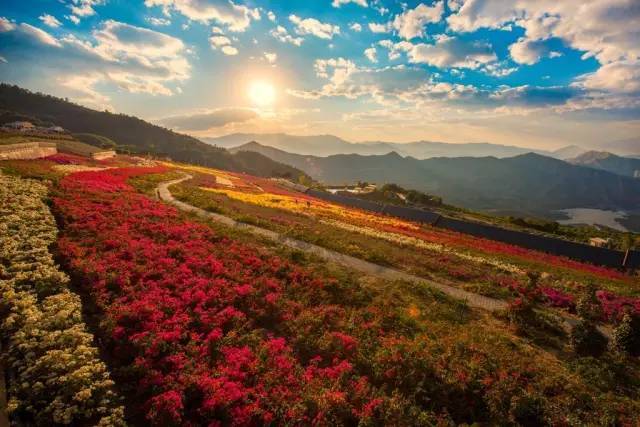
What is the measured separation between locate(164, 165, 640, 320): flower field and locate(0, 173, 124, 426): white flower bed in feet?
63.2

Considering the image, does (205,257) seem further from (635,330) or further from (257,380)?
(635,330)

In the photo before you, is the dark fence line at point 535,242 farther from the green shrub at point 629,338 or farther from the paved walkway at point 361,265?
the green shrub at point 629,338

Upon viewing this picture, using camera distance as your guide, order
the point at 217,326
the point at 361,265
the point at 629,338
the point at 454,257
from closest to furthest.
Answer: the point at 217,326, the point at 629,338, the point at 361,265, the point at 454,257

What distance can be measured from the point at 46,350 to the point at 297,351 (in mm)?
8213

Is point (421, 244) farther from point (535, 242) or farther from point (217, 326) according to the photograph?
point (217, 326)

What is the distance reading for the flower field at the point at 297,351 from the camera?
10.1 m

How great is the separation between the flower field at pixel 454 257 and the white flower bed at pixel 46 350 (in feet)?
63.2

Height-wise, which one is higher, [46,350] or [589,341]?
[589,341]

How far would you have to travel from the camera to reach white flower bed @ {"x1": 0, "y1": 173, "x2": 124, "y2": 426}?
8.39m

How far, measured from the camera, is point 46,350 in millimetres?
9891

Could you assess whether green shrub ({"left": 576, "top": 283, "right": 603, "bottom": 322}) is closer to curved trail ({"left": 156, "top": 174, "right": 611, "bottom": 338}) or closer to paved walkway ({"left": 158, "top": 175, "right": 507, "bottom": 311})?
curved trail ({"left": 156, "top": 174, "right": 611, "bottom": 338})

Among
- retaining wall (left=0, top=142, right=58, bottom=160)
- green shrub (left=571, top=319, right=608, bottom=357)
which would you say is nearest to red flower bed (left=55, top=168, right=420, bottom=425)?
green shrub (left=571, top=319, right=608, bottom=357)

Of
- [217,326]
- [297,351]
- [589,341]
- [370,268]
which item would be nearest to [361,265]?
[370,268]

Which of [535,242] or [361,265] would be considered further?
[535,242]
